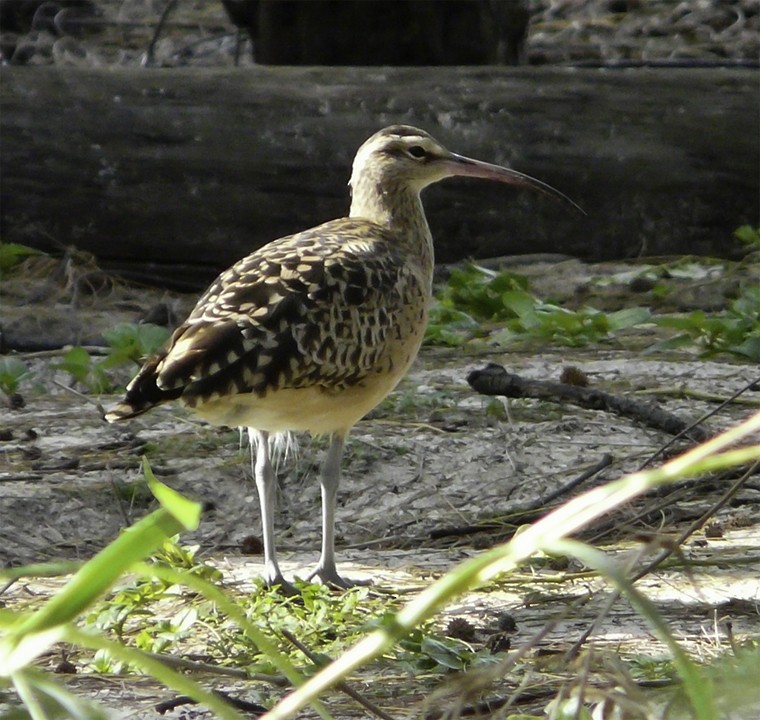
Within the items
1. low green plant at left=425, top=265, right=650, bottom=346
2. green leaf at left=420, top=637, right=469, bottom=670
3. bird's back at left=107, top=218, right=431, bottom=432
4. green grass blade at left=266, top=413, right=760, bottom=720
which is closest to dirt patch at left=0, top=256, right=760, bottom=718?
green leaf at left=420, top=637, right=469, bottom=670

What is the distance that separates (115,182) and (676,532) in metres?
4.87

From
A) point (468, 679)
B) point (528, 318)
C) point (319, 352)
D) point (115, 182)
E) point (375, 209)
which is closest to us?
point (468, 679)

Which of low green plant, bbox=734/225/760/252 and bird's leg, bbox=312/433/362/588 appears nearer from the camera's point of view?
bird's leg, bbox=312/433/362/588

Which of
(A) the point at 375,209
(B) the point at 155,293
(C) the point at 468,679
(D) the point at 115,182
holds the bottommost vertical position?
(B) the point at 155,293

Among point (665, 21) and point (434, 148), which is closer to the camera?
point (434, 148)

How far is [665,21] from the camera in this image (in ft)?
47.0

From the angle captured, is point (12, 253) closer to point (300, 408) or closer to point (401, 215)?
point (401, 215)

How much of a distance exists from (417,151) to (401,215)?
0.95ft

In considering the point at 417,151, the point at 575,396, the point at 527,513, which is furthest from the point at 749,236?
the point at 527,513

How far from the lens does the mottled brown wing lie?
4.35 m

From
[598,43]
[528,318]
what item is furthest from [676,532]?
[598,43]

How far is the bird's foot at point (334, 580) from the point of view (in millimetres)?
4641

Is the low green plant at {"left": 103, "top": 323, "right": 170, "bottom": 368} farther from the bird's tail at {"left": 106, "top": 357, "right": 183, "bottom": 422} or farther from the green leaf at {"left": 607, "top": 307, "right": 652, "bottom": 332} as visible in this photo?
the bird's tail at {"left": 106, "top": 357, "right": 183, "bottom": 422}

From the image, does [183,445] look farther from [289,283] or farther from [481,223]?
[481,223]
